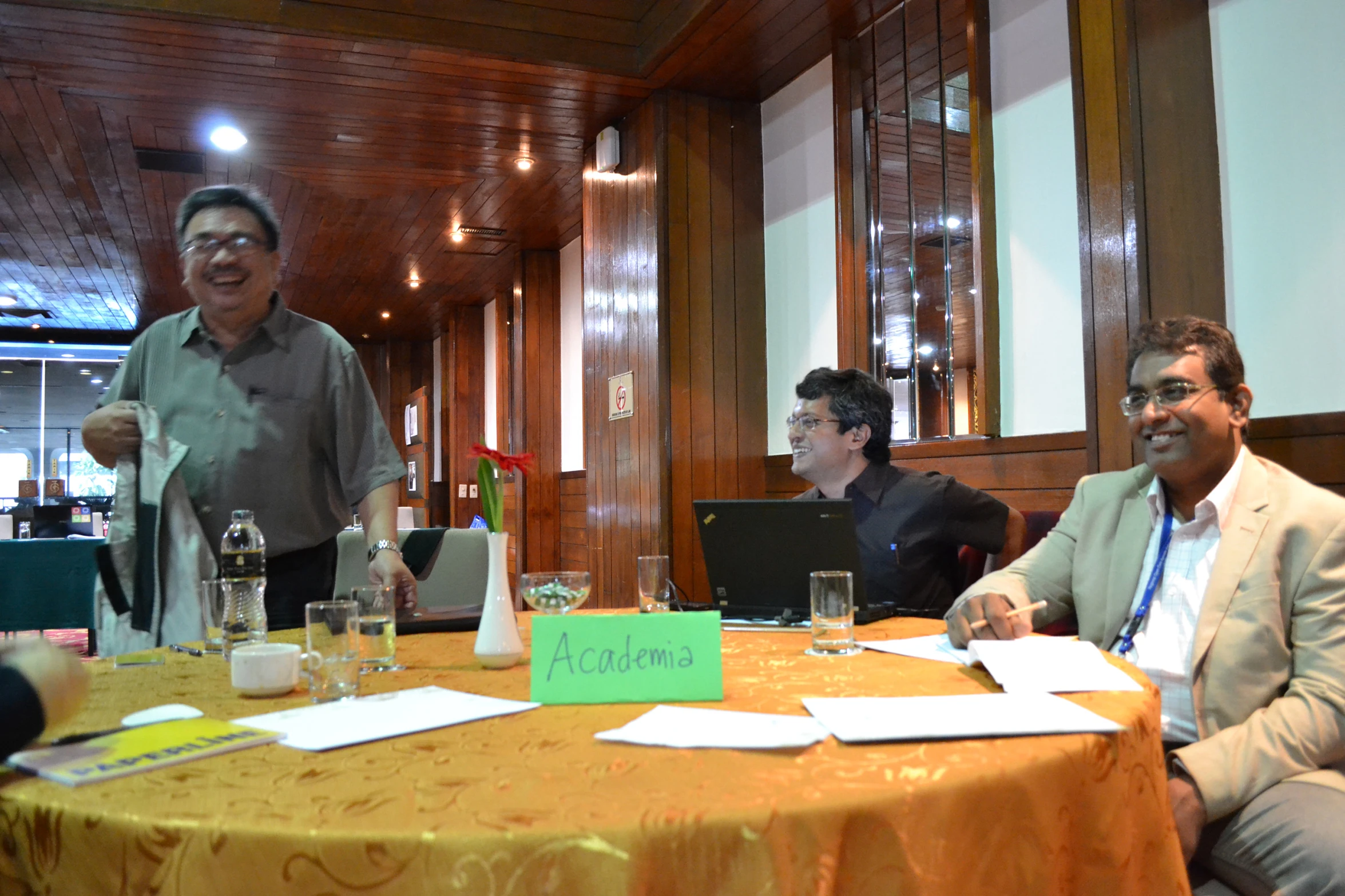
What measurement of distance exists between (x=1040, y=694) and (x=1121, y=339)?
1.88 m

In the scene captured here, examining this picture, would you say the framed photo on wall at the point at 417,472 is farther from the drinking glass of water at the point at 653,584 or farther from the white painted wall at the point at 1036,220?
the drinking glass of water at the point at 653,584

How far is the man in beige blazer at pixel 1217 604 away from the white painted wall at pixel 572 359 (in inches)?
206

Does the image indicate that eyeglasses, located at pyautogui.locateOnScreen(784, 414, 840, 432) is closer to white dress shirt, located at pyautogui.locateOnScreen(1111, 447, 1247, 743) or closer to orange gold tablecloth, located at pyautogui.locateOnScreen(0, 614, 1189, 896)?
white dress shirt, located at pyautogui.locateOnScreen(1111, 447, 1247, 743)

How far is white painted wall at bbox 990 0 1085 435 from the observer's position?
3098 millimetres

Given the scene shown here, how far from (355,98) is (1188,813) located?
443 centimetres

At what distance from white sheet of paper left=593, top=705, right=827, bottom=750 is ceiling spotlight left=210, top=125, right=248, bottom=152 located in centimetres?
479

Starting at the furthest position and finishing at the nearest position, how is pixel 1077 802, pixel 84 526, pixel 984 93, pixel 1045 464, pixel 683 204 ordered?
pixel 84 526 < pixel 683 204 < pixel 984 93 < pixel 1045 464 < pixel 1077 802

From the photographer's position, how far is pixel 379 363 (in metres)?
10.9

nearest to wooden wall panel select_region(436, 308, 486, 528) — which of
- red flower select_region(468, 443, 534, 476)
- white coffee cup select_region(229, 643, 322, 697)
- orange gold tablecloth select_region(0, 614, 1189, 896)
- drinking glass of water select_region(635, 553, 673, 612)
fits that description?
drinking glass of water select_region(635, 553, 673, 612)

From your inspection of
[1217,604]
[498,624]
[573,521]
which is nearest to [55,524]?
[573,521]

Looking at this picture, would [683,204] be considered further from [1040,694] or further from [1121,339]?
[1040,694]

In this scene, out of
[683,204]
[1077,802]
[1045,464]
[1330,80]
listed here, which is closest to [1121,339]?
[1045,464]

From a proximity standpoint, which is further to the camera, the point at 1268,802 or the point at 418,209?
the point at 418,209

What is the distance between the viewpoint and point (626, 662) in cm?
114
